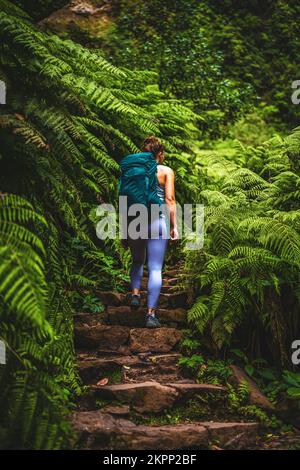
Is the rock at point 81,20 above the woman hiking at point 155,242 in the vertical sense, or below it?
above

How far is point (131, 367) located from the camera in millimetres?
3947

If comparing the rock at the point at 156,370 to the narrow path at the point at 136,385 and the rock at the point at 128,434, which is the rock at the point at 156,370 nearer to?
the narrow path at the point at 136,385

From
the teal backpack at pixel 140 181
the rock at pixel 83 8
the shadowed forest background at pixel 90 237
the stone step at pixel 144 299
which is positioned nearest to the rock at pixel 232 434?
the shadowed forest background at pixel 90 237

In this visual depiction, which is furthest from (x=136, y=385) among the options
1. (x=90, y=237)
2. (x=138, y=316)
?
(x=90, y=237)

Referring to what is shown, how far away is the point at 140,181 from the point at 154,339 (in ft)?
5.12

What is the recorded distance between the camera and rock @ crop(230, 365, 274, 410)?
143 inches

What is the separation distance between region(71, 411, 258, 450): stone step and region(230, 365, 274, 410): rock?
0.28 metres

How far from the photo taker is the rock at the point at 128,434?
9.53 ft

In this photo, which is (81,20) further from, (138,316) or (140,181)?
(138,316)

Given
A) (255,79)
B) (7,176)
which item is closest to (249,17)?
(255,79)

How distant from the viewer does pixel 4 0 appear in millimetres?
4098

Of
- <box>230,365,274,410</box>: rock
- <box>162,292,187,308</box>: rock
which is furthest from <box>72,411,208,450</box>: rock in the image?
<box>162,292,187,308</box>: rock

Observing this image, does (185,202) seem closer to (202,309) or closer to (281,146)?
(281,146)

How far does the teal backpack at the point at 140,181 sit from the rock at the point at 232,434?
2.10 meters
